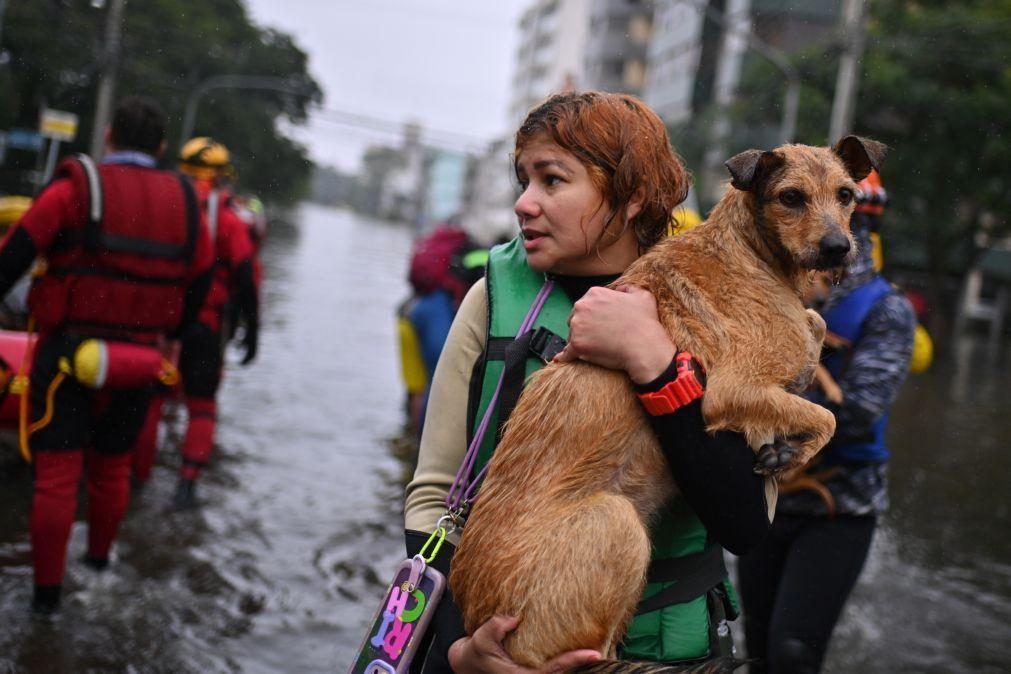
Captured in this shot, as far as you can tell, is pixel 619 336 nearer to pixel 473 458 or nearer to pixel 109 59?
pixel 473 458

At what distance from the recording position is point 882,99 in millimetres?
30562

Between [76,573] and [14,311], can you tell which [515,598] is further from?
[14,311]

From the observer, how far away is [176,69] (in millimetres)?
31969

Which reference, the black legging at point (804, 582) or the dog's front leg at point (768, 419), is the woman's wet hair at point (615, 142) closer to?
the dog's front leg at point (768, 419)

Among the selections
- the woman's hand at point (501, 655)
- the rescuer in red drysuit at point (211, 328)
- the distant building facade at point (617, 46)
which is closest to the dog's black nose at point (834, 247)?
the woman's hand at point (501, 655)

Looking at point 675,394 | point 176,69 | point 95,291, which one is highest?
point 176,69

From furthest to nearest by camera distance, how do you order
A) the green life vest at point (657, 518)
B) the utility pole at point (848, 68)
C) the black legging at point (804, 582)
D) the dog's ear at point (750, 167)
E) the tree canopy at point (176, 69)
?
the tree canopy at point (176, 69) → the utility pole at point (848, 68) → the black legging at point (804, 582) → the dog's ear at point (750, 167) → the green life vest at point (657, 518)

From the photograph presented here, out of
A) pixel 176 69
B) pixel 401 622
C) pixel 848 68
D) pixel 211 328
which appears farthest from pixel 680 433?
pixel 176 69

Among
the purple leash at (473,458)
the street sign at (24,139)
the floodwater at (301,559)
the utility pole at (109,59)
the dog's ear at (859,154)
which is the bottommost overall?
the floodwater at (301,559)

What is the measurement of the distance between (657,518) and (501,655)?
1.60ft

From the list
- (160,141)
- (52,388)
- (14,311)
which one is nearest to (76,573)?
(52,388)

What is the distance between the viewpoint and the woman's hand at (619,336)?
209cm

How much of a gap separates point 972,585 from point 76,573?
20.4 ft

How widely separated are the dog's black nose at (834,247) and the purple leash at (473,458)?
24.4 inches
